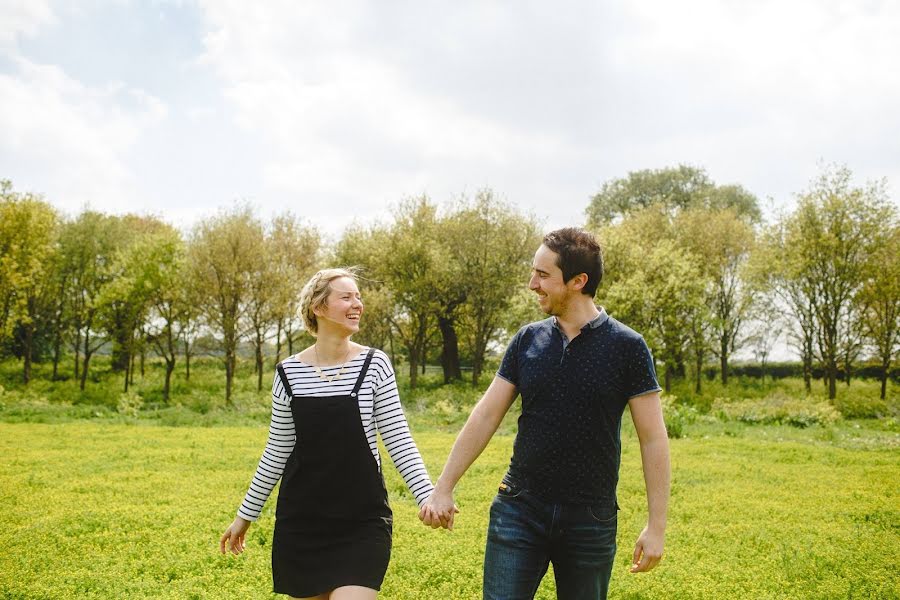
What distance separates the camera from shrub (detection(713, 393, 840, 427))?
84.7ft

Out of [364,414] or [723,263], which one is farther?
[723,263]

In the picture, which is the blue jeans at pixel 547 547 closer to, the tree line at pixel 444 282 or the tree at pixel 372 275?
the tree line at pixel 444 282

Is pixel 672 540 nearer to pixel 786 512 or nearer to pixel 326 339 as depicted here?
pixel 786 512

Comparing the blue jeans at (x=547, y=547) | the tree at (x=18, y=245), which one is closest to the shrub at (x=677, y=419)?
the blue jeans at (x=547, y=547)

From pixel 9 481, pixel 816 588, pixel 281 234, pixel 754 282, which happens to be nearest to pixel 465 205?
pixel 281 234

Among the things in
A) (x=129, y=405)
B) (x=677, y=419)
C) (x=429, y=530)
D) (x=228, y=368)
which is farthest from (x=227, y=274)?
(x=429, y=530)

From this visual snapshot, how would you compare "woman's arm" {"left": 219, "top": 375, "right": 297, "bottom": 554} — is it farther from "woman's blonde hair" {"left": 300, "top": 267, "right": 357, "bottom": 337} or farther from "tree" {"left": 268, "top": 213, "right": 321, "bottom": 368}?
"tree" {"left": 268, "top": 213, "right": 321, "bottom": 368}

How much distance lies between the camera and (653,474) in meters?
3.68

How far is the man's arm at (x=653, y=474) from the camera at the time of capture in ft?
11.9

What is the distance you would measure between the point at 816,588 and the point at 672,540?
2.13 m

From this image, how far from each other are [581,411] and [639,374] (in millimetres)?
405

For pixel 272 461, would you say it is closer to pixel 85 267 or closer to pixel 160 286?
pixel 160 286

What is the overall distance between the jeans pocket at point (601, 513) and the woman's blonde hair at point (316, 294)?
84.7 inches

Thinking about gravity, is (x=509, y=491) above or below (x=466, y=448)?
below
